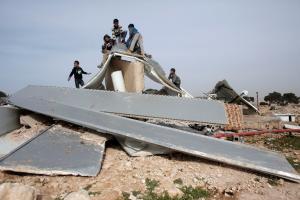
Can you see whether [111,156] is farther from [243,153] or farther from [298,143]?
[298,143]

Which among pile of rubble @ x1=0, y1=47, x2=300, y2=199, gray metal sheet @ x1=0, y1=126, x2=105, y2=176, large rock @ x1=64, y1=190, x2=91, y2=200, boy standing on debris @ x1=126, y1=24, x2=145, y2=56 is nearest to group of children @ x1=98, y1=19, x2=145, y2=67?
boy standing on debris @ x1=126, y1=24, x2=145, y2=56

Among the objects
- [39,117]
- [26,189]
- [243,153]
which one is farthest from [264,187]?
[39,117]

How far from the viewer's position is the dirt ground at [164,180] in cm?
410

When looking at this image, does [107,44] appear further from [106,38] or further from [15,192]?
[15,192]

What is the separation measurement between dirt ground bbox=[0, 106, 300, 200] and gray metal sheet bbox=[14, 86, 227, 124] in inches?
47.4

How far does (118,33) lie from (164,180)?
14.9 ft

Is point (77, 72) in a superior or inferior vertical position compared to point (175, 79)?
superior

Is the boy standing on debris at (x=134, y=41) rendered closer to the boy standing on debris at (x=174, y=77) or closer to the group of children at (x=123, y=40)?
the group of children at (x=123, y=40)

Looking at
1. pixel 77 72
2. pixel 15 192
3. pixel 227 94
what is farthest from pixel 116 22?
pixel 227 94

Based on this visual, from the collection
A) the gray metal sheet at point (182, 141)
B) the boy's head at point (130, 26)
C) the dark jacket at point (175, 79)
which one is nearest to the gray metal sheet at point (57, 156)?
the gray metal sheet at point (182, 141)

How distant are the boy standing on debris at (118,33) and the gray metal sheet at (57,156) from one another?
341cm

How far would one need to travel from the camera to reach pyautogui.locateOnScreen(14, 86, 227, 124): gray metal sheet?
6.05 metres

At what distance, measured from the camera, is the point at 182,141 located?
5.01m

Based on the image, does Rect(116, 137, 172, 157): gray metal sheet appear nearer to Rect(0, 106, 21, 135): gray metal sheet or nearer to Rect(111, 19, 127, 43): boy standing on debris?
Rect(0, 106, 21, 135): gray metal sheet
